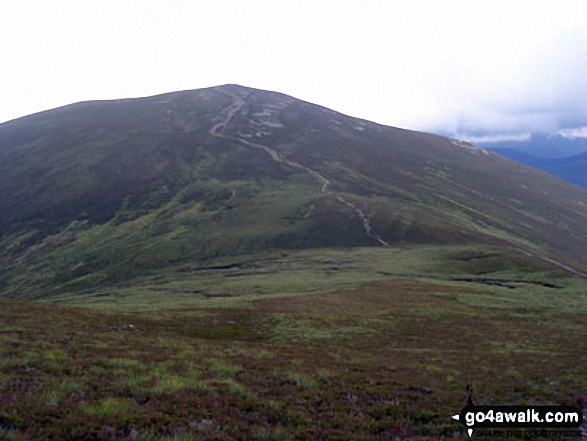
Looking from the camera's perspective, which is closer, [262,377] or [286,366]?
[262,377]

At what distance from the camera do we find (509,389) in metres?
20.6

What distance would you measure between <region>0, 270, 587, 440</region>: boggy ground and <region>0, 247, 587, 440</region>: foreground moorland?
0.08 metres

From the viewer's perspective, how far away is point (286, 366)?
902 inches

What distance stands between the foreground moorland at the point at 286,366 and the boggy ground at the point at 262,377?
8 centimetres

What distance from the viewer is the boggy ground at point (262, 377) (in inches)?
507

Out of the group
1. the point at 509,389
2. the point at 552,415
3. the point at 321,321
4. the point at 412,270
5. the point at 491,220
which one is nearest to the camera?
the point at 552,415

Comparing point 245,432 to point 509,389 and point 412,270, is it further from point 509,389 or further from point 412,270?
point 412,270

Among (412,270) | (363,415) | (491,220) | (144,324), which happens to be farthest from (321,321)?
(491,220)

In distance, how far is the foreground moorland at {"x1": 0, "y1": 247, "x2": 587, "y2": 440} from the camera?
13.2 meters

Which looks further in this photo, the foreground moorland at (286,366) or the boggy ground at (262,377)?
the foreground moorland at (286,366)

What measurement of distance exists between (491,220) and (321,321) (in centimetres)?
15848

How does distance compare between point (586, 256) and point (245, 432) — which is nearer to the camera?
point (245, 432)

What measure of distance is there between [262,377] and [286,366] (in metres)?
3.25

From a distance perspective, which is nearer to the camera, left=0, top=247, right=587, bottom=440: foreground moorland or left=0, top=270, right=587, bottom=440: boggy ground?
left=0, top=270, right=587, bottom=440: boggy ground
